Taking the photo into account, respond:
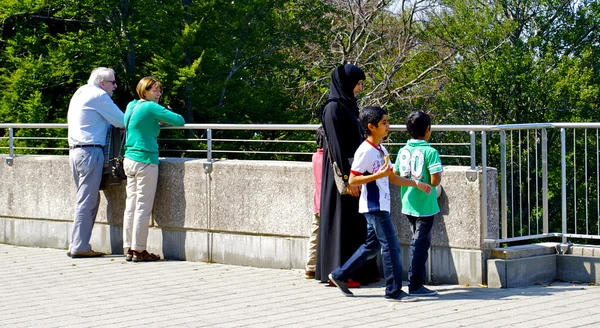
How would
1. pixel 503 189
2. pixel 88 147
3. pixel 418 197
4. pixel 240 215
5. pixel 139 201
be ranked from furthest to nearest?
1. pixel 88 147
2. pixel 139 201
3. pixel 240 215
4. pixel 503 189
5. pixel 418 197

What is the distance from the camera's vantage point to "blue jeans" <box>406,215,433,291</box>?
7824mm

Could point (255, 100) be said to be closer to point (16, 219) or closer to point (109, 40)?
point (109, 40)

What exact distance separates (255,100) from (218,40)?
5.94 ft

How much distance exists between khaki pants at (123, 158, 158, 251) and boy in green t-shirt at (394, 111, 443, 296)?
3.10m

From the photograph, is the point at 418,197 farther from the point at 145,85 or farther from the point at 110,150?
the point at 110,150

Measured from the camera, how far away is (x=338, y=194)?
8375mm

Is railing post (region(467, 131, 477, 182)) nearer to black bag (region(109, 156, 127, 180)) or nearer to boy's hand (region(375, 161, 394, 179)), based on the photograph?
boy's hand (region(375, 161, 394, 179))

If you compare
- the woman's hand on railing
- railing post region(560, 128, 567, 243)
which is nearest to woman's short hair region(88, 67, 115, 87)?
the woman's hand on railing

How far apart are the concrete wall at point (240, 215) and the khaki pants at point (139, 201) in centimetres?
26

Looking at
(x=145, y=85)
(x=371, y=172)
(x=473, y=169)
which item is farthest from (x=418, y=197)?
(x=145, y=85)

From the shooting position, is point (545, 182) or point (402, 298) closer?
point (402, 298)

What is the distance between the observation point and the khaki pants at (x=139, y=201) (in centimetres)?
998

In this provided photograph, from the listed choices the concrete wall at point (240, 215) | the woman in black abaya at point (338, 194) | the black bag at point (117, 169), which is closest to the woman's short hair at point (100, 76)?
the black bag at point (117, 169)

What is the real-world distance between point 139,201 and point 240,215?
108 cm
